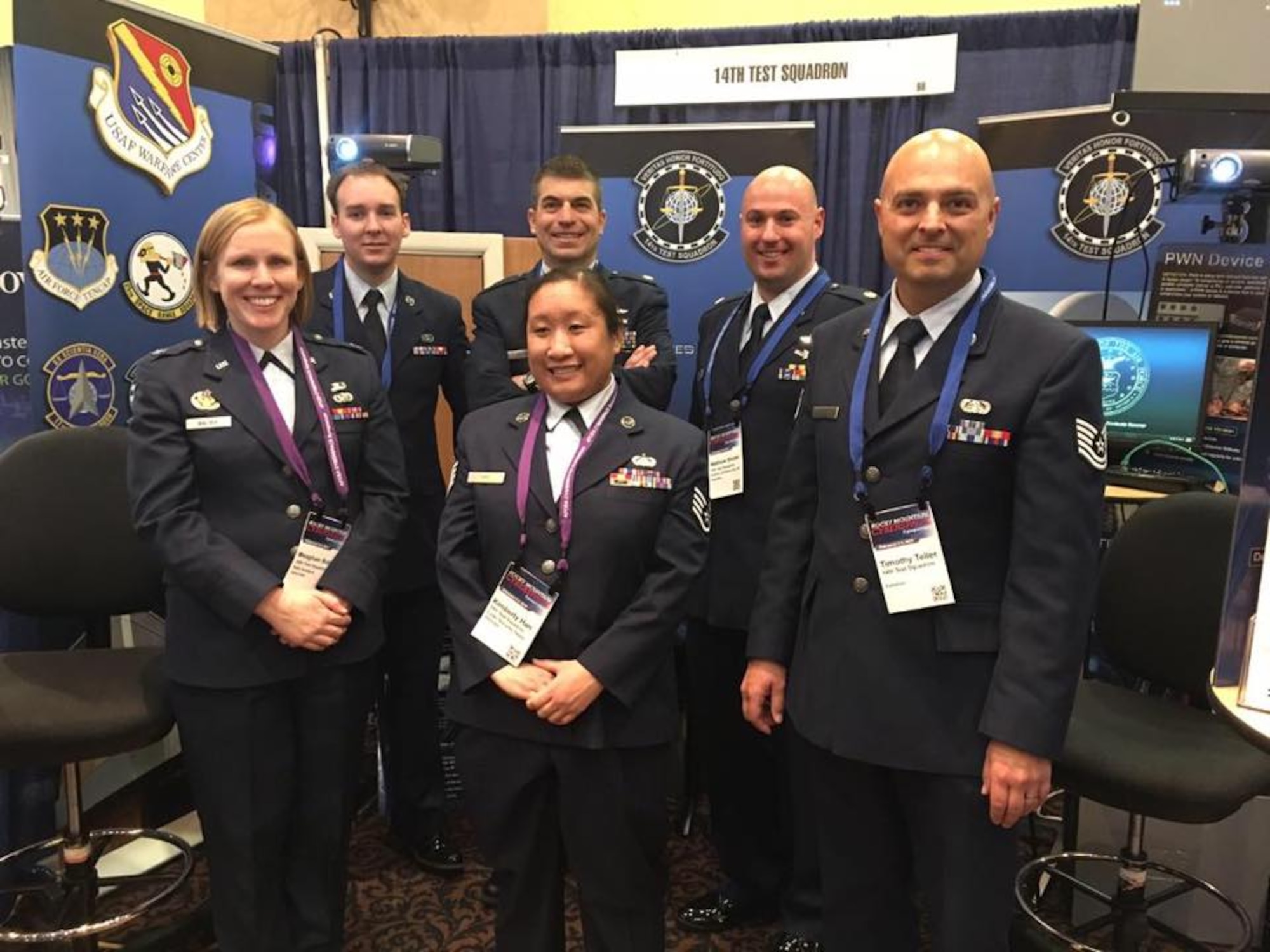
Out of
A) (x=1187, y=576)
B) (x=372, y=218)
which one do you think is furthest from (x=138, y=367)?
(x=1187, y=576)

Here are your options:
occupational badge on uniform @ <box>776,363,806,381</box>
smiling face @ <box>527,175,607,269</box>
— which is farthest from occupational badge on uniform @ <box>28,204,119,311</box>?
occupational badge on uniform @ <box>776,363,806,381</box>

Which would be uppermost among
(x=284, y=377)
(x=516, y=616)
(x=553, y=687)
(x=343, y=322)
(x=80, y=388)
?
(x=343, y=322)

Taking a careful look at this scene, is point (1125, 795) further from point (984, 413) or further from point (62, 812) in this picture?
point (62, 812)

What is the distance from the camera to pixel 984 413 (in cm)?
150

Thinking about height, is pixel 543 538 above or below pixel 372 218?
below

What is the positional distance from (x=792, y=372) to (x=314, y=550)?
112cm

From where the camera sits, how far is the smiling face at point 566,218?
2.55m

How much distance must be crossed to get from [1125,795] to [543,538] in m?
1.24

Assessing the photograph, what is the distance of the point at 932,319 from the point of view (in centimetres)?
160

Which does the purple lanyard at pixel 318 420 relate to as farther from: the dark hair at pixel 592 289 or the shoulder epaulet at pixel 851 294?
the shoulder epaulet at pixel 851 294

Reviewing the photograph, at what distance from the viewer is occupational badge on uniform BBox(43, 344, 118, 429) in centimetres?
277

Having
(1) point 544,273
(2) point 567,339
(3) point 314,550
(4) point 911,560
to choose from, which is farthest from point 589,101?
(4) point 911,560

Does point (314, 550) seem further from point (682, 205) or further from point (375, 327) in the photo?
point (682, 205)

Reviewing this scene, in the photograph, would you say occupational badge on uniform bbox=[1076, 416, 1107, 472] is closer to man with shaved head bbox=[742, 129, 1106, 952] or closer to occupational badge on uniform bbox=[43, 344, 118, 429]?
man with shaved head bbox=[742, 129, 1106, 952]
